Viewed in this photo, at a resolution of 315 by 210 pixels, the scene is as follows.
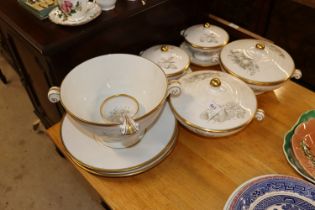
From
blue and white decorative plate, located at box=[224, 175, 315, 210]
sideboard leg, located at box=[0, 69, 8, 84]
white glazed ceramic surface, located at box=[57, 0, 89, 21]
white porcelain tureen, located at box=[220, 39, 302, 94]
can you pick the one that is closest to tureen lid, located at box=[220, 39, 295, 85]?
white porcelain tureen, located at box=[220, 39, 302, 94]

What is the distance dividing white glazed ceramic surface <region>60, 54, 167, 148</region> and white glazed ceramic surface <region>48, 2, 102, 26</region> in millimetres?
98

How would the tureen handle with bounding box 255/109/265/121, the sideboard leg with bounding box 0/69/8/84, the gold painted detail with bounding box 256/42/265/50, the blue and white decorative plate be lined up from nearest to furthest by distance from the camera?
1. the blue and white decorative plate
2. the tureen handle with bounding box 255/109/265/121
3. the gold painted detail with bounding box 256/42/265/50
4. the sideboard leg with bounding box 0/69/8/84

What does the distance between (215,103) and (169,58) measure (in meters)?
0.20

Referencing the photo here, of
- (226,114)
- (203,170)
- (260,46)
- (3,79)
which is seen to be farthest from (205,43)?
(3,79)

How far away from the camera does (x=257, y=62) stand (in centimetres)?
69

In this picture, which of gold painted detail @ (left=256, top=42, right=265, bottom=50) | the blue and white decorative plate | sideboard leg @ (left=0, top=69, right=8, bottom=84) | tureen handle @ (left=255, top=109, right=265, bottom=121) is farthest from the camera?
sideboard leg @ (left=0, top=69, right=8, bottom=84)

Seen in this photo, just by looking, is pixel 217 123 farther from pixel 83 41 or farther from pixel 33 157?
pixel 33 157

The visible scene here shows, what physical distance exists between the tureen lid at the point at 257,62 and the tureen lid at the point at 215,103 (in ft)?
0.12

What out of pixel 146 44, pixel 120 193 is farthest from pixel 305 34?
pixel 120 193

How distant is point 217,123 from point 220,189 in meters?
0.13

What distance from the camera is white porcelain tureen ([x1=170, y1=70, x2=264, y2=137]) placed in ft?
1.88

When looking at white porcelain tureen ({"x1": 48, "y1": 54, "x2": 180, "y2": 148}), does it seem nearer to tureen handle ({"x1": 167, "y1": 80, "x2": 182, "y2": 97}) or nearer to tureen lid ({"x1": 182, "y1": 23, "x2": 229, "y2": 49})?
tureen handle ({"x1": 167, "y1": 80, "x2": 182, "y2": 97})

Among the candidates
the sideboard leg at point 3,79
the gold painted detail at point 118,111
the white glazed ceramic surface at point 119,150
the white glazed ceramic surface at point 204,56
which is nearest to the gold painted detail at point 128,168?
the white glazed ceramic surface at point 119,150

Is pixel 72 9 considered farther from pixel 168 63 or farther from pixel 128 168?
pixel 128 168
